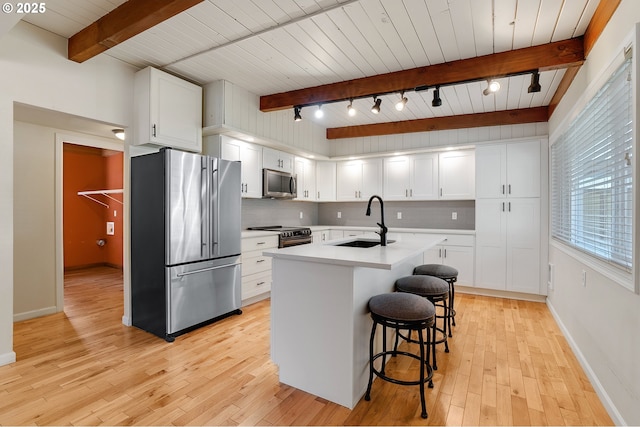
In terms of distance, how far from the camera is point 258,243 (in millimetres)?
4098

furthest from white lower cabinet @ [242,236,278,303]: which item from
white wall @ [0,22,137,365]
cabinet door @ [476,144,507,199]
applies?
cabinet door @ [476,144,507,199]

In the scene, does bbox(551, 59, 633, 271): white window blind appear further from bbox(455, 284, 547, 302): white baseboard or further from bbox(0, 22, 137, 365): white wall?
bbox(0, 22, 137, 365): white wall

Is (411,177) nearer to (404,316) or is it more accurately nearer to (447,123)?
(447,123)

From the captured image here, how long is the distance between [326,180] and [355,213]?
84 centimetres

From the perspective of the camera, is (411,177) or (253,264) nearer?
(253,264)

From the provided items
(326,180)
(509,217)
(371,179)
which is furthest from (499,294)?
(326,180)

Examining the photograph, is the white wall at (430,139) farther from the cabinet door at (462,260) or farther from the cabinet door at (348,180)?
the cabinet door at (462,260)

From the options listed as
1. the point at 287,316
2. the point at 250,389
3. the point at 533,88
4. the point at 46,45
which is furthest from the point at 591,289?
the point at 46,45

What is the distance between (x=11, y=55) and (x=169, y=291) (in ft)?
7.51

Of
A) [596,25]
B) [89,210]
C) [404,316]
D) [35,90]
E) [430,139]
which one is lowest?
[404,316]

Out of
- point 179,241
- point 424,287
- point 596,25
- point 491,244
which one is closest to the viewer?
point 596,25

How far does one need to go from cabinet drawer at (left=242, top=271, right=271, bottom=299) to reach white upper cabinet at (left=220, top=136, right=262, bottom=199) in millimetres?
1065

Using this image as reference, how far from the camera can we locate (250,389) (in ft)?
7.17

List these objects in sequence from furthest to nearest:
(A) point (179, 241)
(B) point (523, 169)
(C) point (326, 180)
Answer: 1. (C) point (326, 180)
2. (B) point (523, 169)
3. (A) point (179, 241)
